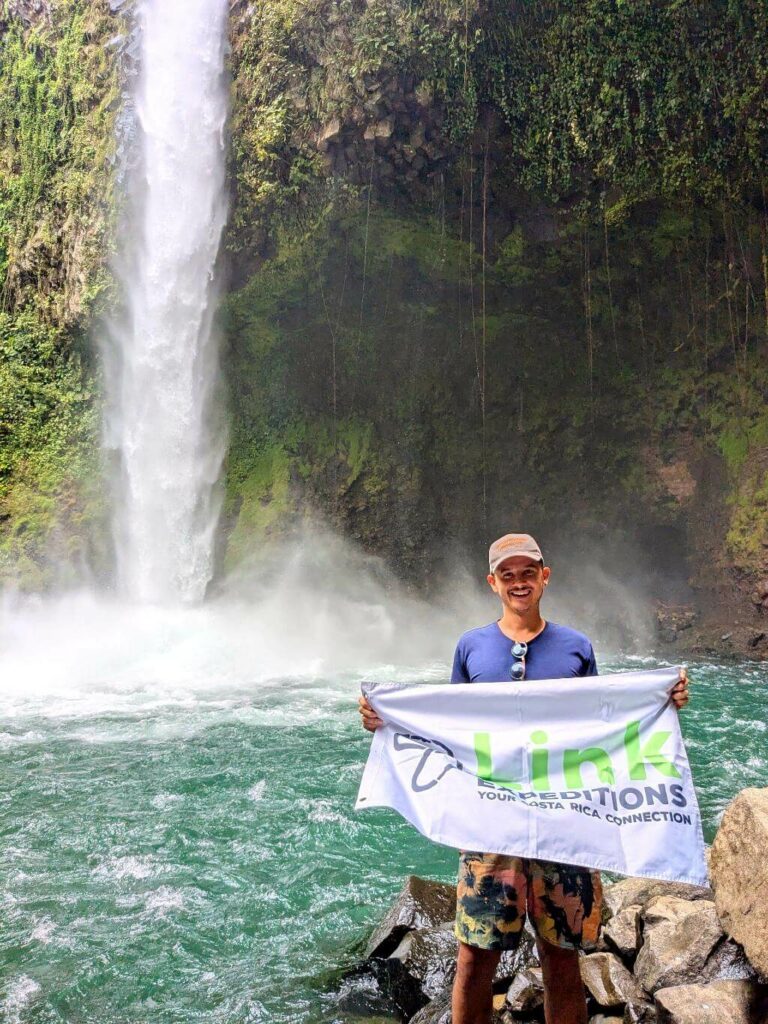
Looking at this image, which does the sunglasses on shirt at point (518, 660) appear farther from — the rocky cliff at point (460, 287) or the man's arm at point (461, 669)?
the rocky cliff at point (460, 287)

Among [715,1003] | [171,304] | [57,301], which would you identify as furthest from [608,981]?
[57,301]

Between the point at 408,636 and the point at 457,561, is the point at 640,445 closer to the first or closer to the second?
the point at 457,561

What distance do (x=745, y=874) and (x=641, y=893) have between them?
982 millimetres

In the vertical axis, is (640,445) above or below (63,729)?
above

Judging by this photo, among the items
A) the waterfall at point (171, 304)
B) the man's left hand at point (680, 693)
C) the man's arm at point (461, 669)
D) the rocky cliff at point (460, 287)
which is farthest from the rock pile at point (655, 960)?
the waterfall at point (171, 304)

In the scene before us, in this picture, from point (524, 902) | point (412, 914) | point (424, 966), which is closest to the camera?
point (524, 902)

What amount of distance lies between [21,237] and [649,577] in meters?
15.0

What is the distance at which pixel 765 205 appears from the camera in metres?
14.4

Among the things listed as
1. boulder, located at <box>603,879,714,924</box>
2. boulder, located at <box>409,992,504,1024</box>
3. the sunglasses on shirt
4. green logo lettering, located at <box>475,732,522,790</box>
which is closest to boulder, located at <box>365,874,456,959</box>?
boulder, located at <box>409,992,504,1024</box>

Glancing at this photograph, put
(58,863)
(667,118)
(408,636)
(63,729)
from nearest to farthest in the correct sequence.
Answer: (58,863) < (63,729) < (667,118) < (408,636)

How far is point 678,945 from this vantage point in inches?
147

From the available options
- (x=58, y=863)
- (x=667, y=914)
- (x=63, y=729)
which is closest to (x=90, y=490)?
(x=63, y=729)

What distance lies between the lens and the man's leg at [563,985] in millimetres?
2893

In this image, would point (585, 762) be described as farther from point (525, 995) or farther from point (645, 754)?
point (525, 995)
